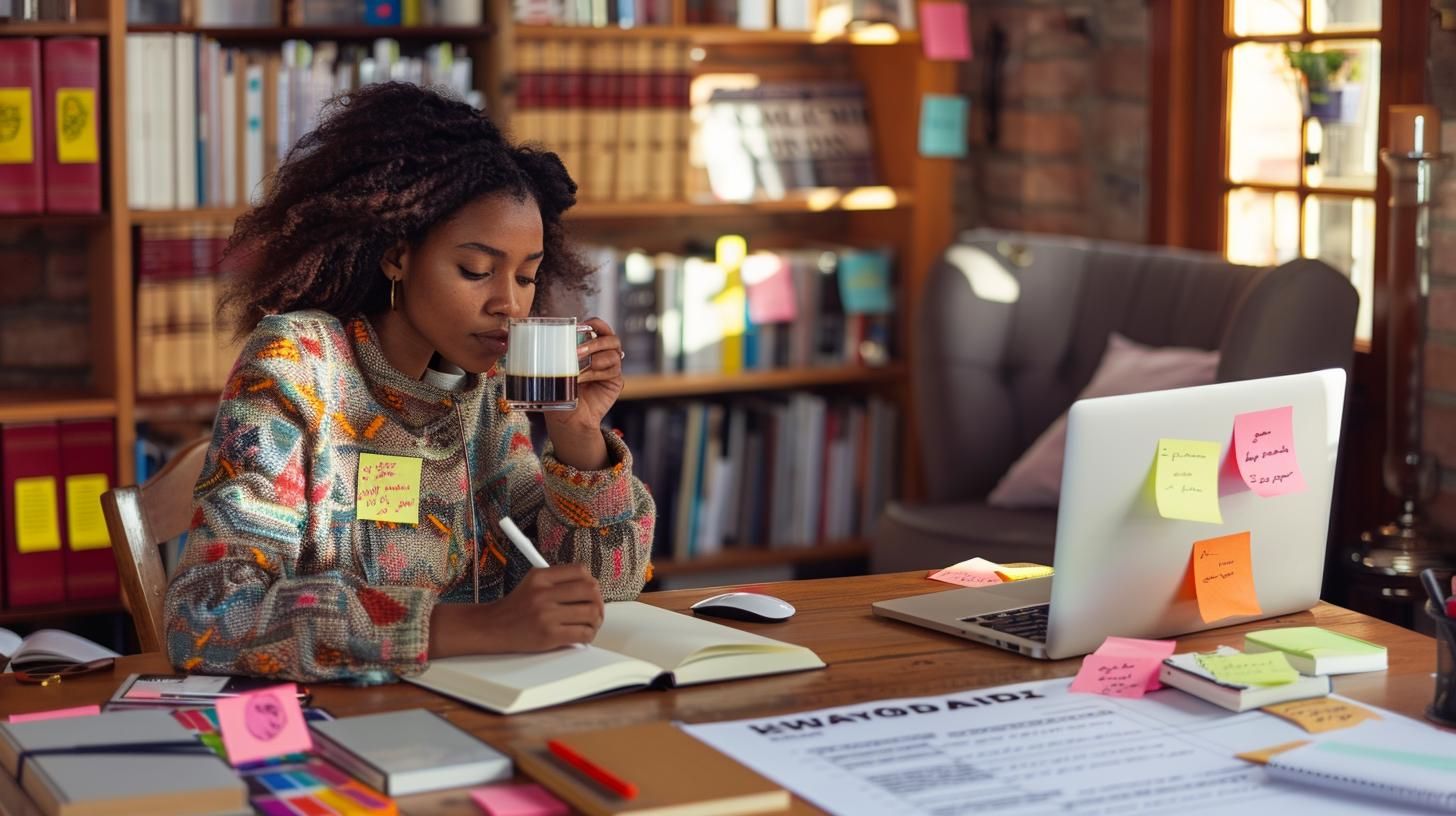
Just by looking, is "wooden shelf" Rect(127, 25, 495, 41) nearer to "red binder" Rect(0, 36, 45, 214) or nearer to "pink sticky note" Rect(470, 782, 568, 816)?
"red binder" Rect(0, 36, 45, 214)

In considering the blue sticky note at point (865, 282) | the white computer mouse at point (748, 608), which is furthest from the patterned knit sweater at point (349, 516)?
the blue sticky note at point (865, 282)

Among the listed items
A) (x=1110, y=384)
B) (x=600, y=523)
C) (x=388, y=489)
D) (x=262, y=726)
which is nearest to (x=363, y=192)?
(x=388, y=489)

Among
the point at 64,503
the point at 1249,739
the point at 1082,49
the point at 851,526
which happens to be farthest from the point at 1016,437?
the point at 1249,739

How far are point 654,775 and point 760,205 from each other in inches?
102

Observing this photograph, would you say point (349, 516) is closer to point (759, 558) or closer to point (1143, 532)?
point (1143, 532)

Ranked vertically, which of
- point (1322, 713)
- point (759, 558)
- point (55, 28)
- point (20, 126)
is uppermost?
point (55, 28)

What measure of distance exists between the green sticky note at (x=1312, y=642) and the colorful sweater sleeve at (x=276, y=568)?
743mm

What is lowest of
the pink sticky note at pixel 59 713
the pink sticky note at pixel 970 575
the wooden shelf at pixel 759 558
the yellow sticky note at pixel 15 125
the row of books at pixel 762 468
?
the wooden shelf at pixel 759 558

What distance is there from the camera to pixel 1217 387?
156cm

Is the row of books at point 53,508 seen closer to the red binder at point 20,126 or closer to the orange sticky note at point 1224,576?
the red binder at point 20,126

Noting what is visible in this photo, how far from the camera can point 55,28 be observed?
122 inches

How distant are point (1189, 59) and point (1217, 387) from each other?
7.08ft

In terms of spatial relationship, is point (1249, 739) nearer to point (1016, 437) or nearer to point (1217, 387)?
point (1217, 387)

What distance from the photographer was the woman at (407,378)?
1627 mm
